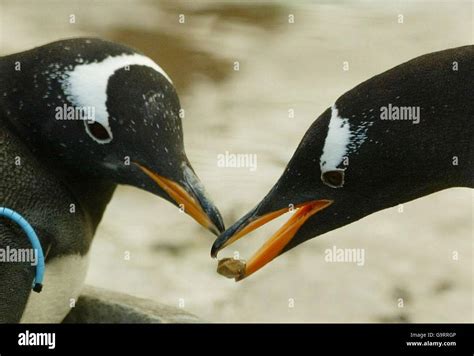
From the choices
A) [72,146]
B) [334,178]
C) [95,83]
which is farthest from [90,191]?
[334,178]

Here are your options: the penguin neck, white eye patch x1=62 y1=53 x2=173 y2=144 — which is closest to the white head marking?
white eye patch x1=62 y1=53 x2=173 y2=144

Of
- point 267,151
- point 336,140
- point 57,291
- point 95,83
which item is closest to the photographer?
point 336,140

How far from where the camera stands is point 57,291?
1.46 meters

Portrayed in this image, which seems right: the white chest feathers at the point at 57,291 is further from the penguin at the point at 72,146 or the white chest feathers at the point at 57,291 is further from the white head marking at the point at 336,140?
the white head marking at the point at 336,140

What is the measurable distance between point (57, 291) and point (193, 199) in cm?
33

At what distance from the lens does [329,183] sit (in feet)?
4.10

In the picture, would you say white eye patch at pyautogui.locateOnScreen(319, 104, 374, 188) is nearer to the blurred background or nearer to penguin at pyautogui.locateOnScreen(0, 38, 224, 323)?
penguin at pyautogui.locateOnScreen(0, 38, 224, 323)

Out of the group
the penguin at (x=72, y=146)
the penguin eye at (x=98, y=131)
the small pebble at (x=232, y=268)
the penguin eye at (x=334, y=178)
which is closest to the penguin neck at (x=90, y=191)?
the penguin at (x=72, y=146)

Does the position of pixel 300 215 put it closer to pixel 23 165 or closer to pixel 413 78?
pixel 413 78

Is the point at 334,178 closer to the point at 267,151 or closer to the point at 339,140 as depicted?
the point at 339,140

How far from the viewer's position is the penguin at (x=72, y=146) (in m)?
1.30

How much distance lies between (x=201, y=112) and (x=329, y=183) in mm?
863

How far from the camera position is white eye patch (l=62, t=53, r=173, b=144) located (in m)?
1.30

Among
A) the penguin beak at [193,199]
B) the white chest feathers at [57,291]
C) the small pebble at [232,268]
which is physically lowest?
the white chest feathers at [57,291]
